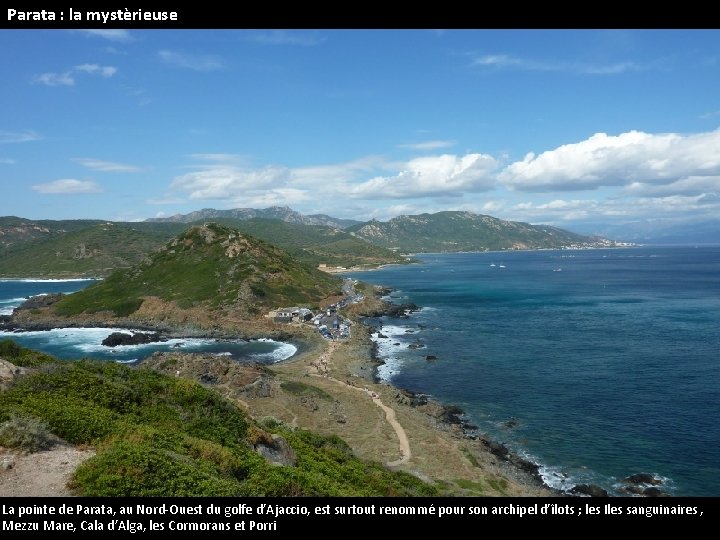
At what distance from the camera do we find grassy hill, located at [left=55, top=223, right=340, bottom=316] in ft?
383

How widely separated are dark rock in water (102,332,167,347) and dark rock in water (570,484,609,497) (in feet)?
269

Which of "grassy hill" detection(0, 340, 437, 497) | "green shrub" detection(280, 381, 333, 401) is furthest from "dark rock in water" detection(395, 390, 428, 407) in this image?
"grassy hill" detection(0, 340, 437, 497)

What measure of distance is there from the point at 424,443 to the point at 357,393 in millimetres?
16057

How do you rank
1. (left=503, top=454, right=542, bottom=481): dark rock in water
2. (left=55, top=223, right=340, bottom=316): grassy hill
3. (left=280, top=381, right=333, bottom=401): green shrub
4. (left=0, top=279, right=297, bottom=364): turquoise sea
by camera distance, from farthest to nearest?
(left=55, top=223, right=340, bottom=316): grassy hill
(left=0, top=279, right=297, bottom=364): turquoise sea
(left=280, top=381, right=333, bottom=401): green shrub
(left=503, top=454, right=542, bottom=481): dark rock in water

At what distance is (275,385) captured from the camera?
5631 cm

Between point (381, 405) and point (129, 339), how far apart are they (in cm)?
6244

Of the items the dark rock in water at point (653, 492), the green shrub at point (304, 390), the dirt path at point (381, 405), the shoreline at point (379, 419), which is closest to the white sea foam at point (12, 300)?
the shoreline at point (379, 419)

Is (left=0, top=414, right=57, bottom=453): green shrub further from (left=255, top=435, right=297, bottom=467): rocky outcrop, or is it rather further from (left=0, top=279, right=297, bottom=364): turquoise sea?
(left=0, top=279, right=297, bottom=364): turquoise sea

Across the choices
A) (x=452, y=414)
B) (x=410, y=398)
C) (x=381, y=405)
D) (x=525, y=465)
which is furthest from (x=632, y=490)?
(x=410, y=398)

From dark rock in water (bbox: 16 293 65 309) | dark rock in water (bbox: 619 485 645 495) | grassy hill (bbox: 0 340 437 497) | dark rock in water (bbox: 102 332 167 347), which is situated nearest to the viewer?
grassy hill (bbox: 0 340 437 497)

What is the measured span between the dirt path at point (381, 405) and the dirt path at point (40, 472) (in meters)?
26.6
